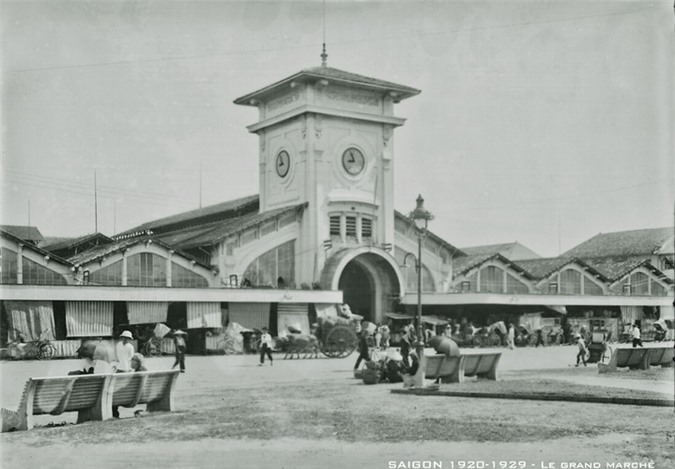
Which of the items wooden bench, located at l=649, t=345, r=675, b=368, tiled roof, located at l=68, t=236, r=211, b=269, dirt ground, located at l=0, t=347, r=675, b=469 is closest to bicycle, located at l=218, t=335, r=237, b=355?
tiled roof, located at l=68, t=236, r=211, b=269

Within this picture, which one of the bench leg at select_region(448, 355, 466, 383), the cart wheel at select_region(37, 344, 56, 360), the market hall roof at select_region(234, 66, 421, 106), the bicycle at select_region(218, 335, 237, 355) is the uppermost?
the market hall roof at select_region(234, 66, 421, 106)

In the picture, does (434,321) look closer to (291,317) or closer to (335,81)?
(291,317)

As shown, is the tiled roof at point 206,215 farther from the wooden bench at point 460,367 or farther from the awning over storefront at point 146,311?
the wooden bench at point 460,367

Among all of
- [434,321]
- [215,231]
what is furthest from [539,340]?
[215,231]

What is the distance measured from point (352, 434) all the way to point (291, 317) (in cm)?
2779

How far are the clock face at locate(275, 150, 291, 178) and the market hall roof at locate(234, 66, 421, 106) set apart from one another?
311 centimetres

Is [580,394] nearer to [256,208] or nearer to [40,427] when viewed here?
[40,427]

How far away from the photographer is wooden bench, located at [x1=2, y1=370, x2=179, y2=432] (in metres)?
12.5

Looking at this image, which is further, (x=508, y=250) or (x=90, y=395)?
(x=508, y=250)

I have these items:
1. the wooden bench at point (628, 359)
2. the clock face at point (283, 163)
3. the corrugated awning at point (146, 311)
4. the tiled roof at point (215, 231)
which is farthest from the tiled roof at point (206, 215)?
the wooden bench at point (628, 359)

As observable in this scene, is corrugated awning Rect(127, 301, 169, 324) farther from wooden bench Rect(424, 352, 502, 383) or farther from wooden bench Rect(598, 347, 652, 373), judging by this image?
wooden bench Rect(598, 347, 652, 373)

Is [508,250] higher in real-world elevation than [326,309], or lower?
higher

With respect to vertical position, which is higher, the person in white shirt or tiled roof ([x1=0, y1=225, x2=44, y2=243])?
tiled roof ([x1=0, y1=225, x2=44, y2=243])

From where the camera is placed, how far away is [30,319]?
99.8 ft
